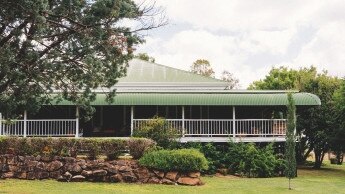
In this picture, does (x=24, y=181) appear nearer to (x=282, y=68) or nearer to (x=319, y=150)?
(x=319, y=150)

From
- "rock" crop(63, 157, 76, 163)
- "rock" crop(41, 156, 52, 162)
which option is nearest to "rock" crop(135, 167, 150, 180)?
"rock" crop(63, 157, 76, 163)

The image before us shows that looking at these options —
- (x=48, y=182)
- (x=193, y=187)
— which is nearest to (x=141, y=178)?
(x=193, y=187)

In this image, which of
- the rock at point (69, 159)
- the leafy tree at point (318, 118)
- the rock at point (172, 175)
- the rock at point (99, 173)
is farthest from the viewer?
the leafy tree at point (318, 118)

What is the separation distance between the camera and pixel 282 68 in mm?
59625

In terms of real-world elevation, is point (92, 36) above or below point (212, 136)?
above

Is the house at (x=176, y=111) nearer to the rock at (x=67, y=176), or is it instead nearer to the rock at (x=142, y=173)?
the rock at (x=142, y=173)

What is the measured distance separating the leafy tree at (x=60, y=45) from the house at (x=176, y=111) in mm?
10517

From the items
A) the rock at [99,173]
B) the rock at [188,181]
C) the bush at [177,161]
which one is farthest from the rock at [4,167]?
the rock at [188,181]

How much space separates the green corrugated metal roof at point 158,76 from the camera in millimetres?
Answer: 32844

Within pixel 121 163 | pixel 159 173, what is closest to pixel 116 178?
pixel 121 163

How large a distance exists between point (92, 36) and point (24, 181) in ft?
30.3

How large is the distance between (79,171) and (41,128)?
835 centimetres

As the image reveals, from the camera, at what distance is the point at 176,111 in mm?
32438

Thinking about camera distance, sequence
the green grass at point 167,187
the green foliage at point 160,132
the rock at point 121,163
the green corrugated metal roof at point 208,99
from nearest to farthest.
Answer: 1. the green grass at point 167,187
2. the rock at point 121,163
3. the green foliage at point 160,132
4. the green corrugated metal roof at point 208,99
